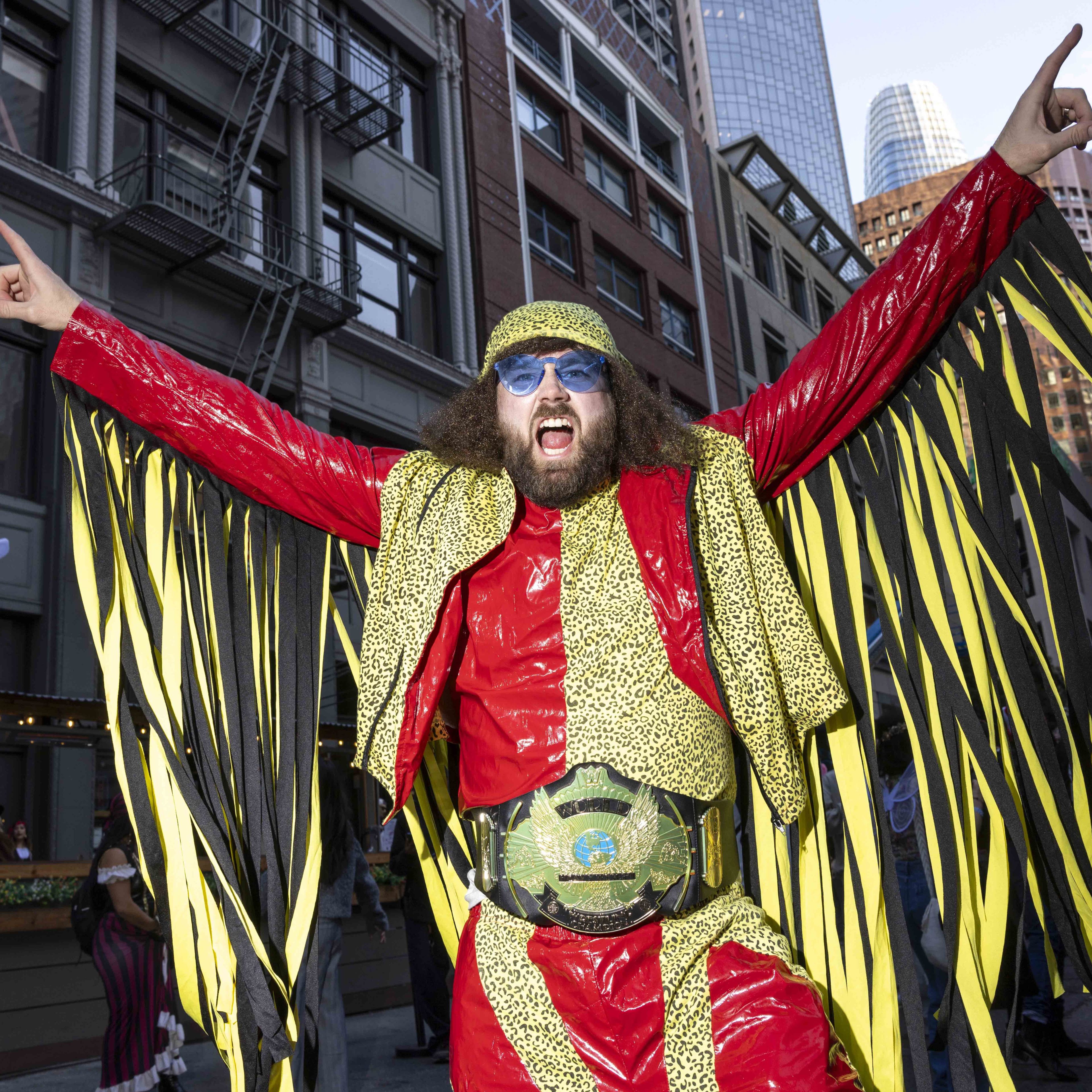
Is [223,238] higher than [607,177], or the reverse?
[607,177]

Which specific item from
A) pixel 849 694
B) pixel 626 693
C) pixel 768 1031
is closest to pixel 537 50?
pixel 849 694

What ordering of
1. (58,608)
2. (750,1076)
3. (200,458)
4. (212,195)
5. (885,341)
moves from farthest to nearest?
1. (212,195)
2. (58,608)
3. (200,458)
4. (885,341)
5. (750,1076)

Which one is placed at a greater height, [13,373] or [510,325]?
[13,373]

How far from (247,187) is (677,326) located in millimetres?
11716

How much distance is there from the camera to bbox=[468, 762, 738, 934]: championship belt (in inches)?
82.1

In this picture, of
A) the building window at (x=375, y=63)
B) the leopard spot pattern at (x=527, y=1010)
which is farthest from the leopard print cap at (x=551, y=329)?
the building window at (x=375, y=63)

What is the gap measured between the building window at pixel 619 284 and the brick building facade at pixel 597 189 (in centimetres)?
4

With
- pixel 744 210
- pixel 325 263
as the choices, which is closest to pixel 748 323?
pixel 744 210

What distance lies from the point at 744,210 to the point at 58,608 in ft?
69.5

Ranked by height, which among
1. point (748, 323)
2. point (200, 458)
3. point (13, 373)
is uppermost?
point (748, 323)

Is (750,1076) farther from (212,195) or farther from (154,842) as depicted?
(212,195)

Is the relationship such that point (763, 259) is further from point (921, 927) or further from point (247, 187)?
point (921, 927)

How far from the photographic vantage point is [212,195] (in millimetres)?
12359

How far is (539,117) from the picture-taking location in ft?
66.2
